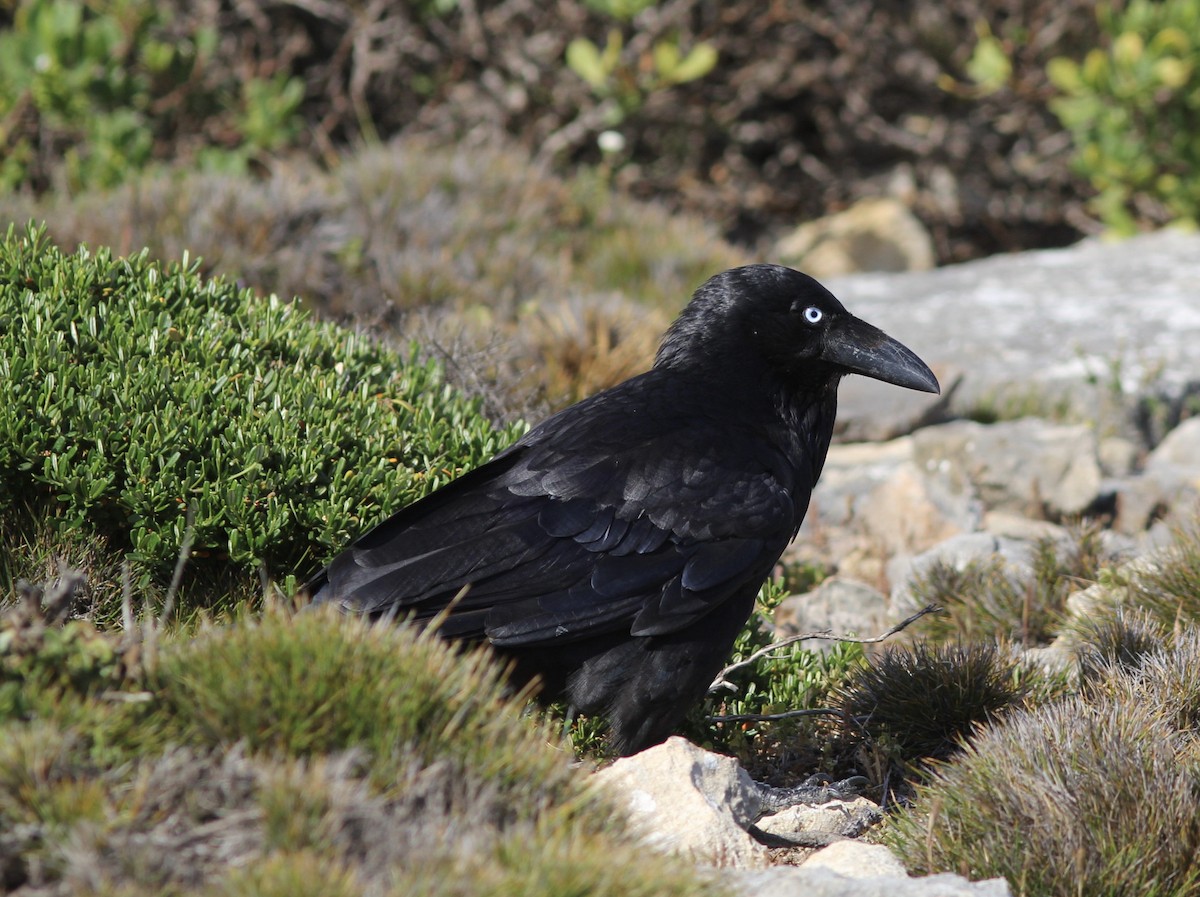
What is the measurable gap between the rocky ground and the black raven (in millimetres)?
479

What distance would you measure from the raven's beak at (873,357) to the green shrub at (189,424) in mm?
1281

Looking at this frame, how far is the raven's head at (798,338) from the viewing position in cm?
466

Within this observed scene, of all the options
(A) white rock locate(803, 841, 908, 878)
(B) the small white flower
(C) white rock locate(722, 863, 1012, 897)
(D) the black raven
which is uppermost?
(B) the small white flower

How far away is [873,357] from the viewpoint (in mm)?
4645

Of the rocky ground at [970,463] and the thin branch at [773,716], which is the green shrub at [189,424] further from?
the rocky ground at [970,463]

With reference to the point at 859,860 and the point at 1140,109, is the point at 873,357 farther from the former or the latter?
the point at 1140,109

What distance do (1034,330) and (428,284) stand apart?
3967mm

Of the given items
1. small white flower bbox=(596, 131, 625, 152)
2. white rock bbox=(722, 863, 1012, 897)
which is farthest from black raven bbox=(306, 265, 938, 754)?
small white flower bbox=(596, 131, 625, 152)

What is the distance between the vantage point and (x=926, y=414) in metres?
7.41

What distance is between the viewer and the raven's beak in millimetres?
4645

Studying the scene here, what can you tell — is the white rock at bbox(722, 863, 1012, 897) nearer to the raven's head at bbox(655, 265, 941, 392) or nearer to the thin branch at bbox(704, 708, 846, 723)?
the thin branch at bbox(704, 708, 846, 723)

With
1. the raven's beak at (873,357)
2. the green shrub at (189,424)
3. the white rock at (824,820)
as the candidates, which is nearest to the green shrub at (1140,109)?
the raven's beak at (873,357)

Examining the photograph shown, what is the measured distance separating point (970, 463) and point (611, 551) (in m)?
3.21

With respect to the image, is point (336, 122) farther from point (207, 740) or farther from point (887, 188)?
point (207, 740)
